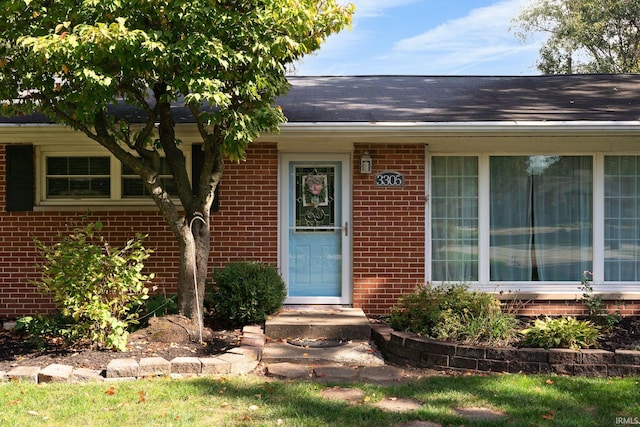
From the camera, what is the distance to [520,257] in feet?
26.2

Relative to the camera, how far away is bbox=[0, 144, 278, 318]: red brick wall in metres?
7.81

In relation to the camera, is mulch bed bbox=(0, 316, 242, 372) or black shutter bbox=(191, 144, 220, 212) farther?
black shutter bbox=(191, 144, 220, 212)

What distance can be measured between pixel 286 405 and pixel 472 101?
18.1 ft

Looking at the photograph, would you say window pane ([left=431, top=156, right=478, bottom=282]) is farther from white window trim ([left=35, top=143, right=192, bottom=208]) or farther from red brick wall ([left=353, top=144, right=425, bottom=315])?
white window trim ([left=35, top=143, right=192, bottom=208])

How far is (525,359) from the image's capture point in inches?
218

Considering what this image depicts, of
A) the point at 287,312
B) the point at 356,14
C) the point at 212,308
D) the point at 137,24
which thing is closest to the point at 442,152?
the point at 356,14

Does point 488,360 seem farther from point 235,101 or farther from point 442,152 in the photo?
point 235,101

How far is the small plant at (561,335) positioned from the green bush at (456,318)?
0.24 metres

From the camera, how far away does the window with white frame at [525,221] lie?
312 inches

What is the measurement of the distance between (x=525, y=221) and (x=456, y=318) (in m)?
2.53

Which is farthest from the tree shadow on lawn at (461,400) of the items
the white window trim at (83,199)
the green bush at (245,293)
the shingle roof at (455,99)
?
the white window trim at (83,199)

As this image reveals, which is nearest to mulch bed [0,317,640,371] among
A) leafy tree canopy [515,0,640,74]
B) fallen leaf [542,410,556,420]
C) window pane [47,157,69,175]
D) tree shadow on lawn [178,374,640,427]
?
tree shadow on lawn [178,374,640,427]

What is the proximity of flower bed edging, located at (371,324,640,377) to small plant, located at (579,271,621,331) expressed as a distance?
3.72ft

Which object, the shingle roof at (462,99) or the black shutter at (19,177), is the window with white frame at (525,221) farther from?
the black shutter at (19,177)
